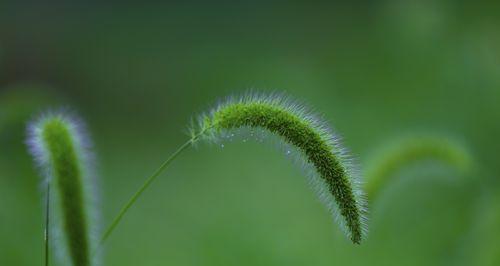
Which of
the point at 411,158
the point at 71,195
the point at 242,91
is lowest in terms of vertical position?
the point at 71,195

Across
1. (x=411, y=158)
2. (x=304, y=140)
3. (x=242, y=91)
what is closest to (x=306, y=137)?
(x=304, y=140)

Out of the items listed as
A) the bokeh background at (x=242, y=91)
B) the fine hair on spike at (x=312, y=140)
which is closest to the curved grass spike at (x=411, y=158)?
the bokeh background at (x=242, y=91)

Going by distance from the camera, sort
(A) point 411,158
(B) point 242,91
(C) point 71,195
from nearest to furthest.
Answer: (C) point 71,195 < (A) point 411,158 < (B) point 242,91

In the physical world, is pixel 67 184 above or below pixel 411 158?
below

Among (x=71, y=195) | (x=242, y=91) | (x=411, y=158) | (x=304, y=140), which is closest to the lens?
(x=71, y=195)

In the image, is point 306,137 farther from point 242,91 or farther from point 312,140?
point 242,91

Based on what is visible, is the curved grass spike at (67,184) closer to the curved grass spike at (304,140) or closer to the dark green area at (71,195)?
the dark green area at (71,195)

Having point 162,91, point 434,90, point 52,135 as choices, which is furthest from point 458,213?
point 162,91

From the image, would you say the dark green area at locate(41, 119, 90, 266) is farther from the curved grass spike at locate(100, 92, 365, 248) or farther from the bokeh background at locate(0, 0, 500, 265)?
the bokeh background at locate(0, 0, 500, 265)
